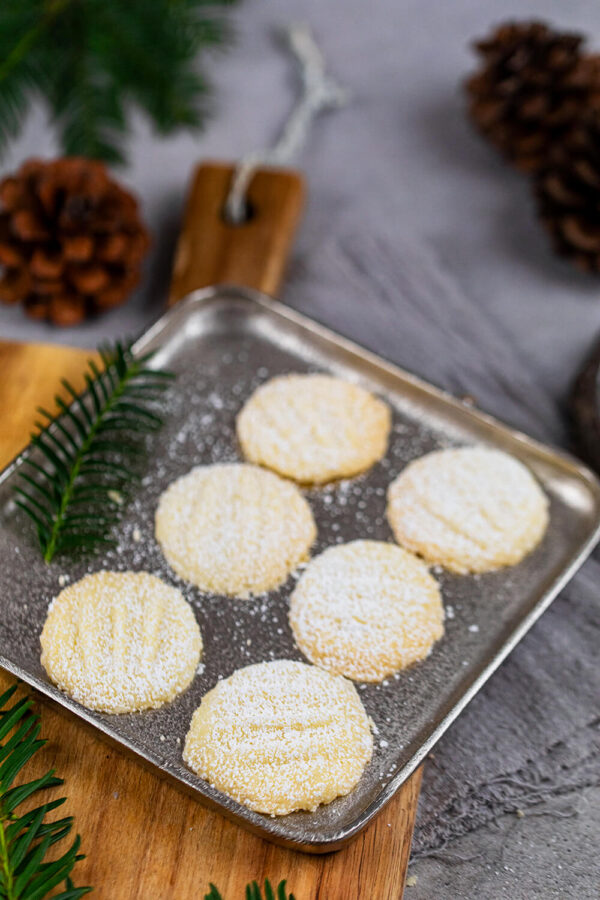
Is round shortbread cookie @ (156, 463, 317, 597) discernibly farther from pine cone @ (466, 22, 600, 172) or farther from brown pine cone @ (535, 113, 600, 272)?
pine cone @ (466, 22, 600, 172)

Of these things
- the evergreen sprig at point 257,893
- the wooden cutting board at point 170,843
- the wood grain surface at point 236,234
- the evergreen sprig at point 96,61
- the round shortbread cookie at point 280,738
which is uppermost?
the evergreen sprig at point 96,61

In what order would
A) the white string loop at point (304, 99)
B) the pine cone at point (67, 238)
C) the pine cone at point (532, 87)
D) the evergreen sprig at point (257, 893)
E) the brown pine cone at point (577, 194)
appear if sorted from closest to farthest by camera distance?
the evergreen sprig at point (257, 893), the pine cone at point (67, 238), the brown pine cone at point (577, 194), the pine cone at point (532, 87), the white string loop at point (304, 99)

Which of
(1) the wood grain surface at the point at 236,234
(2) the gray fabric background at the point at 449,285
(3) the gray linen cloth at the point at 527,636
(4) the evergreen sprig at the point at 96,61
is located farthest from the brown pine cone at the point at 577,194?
(4) the evergreen sprig at the point at 96,61

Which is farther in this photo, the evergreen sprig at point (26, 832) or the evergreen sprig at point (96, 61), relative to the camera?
the evergreen sprig at point (96, 61)

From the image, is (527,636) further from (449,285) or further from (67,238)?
(67,238)

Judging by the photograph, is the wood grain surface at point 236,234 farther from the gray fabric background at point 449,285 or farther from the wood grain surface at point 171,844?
the wood grain surface at point 171,844

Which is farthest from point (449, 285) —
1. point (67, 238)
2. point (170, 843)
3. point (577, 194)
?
point (170, 843)

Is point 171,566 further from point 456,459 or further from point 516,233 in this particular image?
point 516,233
